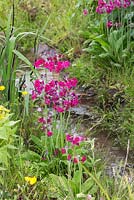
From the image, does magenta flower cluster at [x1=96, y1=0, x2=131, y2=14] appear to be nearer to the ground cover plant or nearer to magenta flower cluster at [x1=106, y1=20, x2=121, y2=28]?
the ground cover plant

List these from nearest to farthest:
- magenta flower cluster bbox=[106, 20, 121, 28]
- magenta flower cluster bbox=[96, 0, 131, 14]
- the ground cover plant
A: the ground cover plant, magenta flower cluster bbox=[96, 0, 131, 14], magenta flower cluster bbox=[106, 20, 121, 28]

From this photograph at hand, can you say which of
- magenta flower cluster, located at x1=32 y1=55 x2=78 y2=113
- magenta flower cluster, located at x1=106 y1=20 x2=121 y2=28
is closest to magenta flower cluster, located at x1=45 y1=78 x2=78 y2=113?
magenta flower cluster, located at x1=32 y1=55 x2=78 y2=113

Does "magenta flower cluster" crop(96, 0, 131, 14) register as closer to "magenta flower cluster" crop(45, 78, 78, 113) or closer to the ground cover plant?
the ground cover plant

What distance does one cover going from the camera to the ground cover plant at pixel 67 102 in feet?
9.24

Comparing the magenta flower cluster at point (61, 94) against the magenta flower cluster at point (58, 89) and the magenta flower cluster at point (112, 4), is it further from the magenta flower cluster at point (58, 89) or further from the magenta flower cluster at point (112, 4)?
the magenta flower cluster at point (112, 4)

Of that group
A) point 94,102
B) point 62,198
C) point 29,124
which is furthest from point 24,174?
point 94,102

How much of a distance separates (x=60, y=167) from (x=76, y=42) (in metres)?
2.37

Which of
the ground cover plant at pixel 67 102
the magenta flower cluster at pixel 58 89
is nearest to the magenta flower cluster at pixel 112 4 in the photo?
the ground cover plant at pixel 67 102

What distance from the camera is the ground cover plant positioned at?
2.82m

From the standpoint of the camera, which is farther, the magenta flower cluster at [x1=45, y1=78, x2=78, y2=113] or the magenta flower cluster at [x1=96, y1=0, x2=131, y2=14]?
the magenta flower cluster at [x1=96, y1=0, x2=131, y2=14]

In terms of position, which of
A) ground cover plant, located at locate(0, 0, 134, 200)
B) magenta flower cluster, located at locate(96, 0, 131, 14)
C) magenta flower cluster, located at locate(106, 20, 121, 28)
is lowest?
ground cover plant, located at locate(0, 0, 134, 200)

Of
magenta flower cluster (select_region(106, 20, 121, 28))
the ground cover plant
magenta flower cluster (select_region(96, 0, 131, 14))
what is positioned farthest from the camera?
magenta flower cluster (select_region(106, 20, 121, 28))

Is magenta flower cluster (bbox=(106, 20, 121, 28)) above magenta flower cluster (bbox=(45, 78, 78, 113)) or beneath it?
above

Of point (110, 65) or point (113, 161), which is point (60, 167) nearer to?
point (113, 161)
